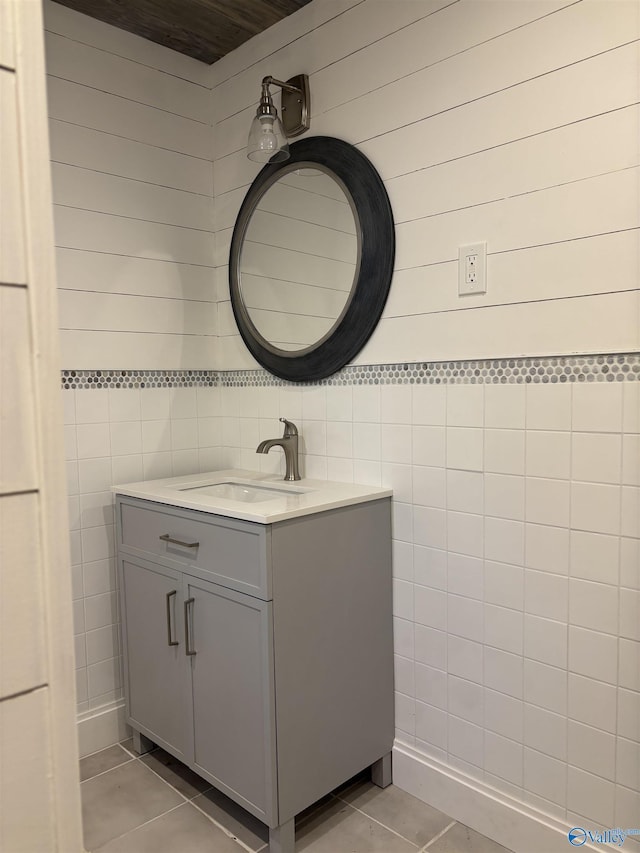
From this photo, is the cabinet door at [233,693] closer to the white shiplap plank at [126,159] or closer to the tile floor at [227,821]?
the tile floor at [227,821]

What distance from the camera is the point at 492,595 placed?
1.69 metres

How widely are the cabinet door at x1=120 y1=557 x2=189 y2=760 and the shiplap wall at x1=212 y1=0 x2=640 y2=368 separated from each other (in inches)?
38.0

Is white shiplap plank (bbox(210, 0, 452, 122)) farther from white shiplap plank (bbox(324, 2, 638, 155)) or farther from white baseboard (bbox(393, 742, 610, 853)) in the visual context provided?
white baseboard (bbox(393, 742, 610, 853))

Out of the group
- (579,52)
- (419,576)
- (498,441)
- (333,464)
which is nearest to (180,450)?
(333,464)

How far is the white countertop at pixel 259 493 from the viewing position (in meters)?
1.65

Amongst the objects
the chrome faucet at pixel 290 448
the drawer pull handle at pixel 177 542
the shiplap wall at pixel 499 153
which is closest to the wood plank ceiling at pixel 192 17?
the shiplap wall at pixel 499 153

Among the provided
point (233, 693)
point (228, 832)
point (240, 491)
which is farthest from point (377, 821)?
point (240, 491)

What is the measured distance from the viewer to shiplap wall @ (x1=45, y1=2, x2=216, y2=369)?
6.93 ft

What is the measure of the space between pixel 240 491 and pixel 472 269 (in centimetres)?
110

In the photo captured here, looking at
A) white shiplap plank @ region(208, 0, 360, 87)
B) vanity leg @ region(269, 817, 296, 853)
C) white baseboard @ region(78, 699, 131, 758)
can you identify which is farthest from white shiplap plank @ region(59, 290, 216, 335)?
vanity leg @ region(269, 817, 296, 853)

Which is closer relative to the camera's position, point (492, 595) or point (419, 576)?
point (492, 595)

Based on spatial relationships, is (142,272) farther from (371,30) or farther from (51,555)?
(51,555)

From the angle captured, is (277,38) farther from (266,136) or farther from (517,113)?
(517,113)

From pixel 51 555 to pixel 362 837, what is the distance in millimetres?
1609
